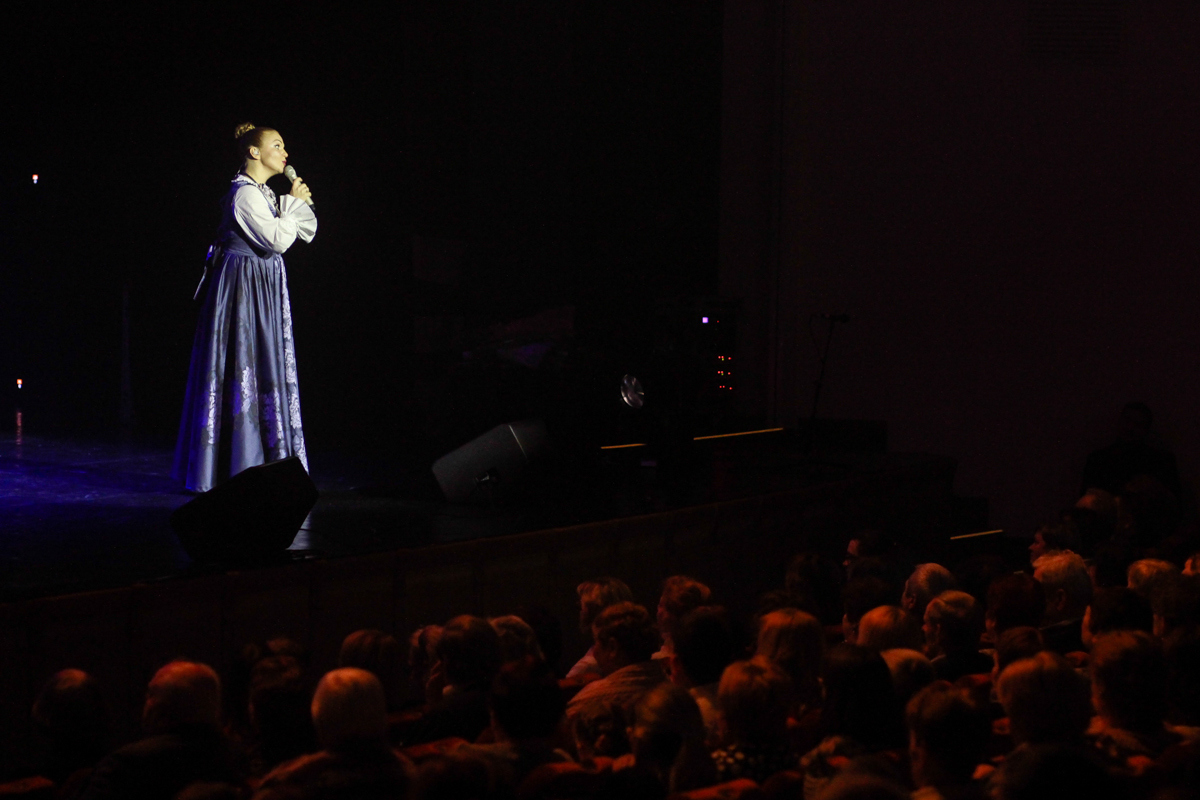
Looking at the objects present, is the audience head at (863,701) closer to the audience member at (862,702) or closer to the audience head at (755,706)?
the audience member at (862,702)

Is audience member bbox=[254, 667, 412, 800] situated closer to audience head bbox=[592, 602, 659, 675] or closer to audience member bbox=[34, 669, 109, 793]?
audience member bbox=[34, 669, 109, 793]

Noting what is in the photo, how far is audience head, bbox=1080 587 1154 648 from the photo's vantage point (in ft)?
8.59

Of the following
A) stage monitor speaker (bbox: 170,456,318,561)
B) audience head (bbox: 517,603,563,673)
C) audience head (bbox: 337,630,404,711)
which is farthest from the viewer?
stage monitor speaker (bbox: 170,456,318,561)

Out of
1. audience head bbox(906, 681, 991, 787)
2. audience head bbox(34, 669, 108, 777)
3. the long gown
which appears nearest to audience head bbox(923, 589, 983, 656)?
audience head bbox(906, 681, 991, 787)

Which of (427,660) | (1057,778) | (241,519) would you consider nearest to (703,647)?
(427,660)

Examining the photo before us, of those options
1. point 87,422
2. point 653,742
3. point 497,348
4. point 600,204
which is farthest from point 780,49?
point 653,742

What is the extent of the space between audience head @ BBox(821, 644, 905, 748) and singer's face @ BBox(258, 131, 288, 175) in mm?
3607

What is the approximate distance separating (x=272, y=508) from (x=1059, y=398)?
5.05 meters

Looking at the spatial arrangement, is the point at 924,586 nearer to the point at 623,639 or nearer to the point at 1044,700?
the point at 623,639

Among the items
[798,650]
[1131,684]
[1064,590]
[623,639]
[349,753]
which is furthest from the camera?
[1064,590]

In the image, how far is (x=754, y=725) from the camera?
189 centimetres

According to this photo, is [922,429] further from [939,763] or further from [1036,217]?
[939,763]

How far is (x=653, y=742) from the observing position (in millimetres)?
1844

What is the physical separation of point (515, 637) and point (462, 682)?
26 cm
